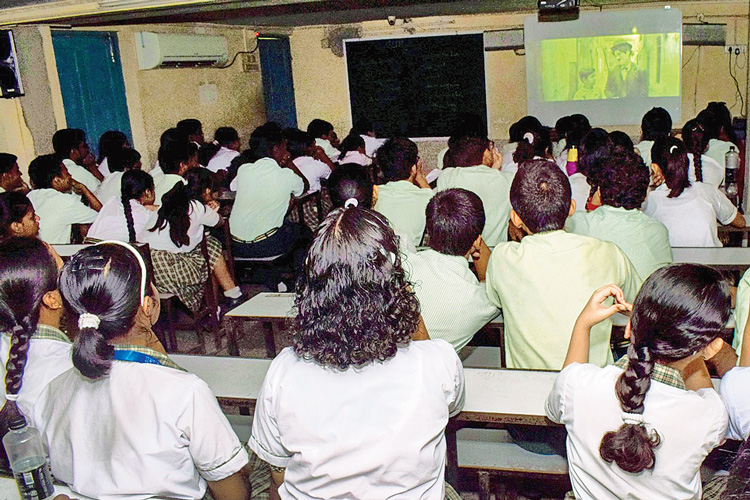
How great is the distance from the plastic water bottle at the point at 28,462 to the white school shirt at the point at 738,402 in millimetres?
1553

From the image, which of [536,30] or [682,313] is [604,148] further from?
[536,30]

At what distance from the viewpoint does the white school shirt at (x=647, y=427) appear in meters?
1.32

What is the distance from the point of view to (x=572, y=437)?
4.78 feet

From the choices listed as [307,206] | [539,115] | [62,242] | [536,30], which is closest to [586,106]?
[539,115]

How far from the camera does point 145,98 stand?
6609mm

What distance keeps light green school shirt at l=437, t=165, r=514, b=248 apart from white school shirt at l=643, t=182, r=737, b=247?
85 cm

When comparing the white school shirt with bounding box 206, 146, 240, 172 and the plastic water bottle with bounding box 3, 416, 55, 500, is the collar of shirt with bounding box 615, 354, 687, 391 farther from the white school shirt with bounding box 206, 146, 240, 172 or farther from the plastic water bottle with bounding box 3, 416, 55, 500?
the white school shirt with bounding box 206, 146, 240, 172

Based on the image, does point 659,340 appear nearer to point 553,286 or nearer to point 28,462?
point 553,286

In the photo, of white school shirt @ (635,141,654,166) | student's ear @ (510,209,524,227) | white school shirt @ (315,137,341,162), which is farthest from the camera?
white school shirt @ (315,137,341,162)

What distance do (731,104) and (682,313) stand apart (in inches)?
275

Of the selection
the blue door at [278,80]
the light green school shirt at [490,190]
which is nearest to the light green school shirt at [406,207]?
the light green school shirt at [490,190]

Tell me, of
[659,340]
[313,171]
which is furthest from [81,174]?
[659,340]

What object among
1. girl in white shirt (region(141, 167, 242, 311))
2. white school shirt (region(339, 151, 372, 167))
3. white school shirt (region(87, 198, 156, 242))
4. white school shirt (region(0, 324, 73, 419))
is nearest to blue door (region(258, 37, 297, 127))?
white school shirt (region(339, 151, 372, 167))

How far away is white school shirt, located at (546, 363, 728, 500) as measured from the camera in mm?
1318
